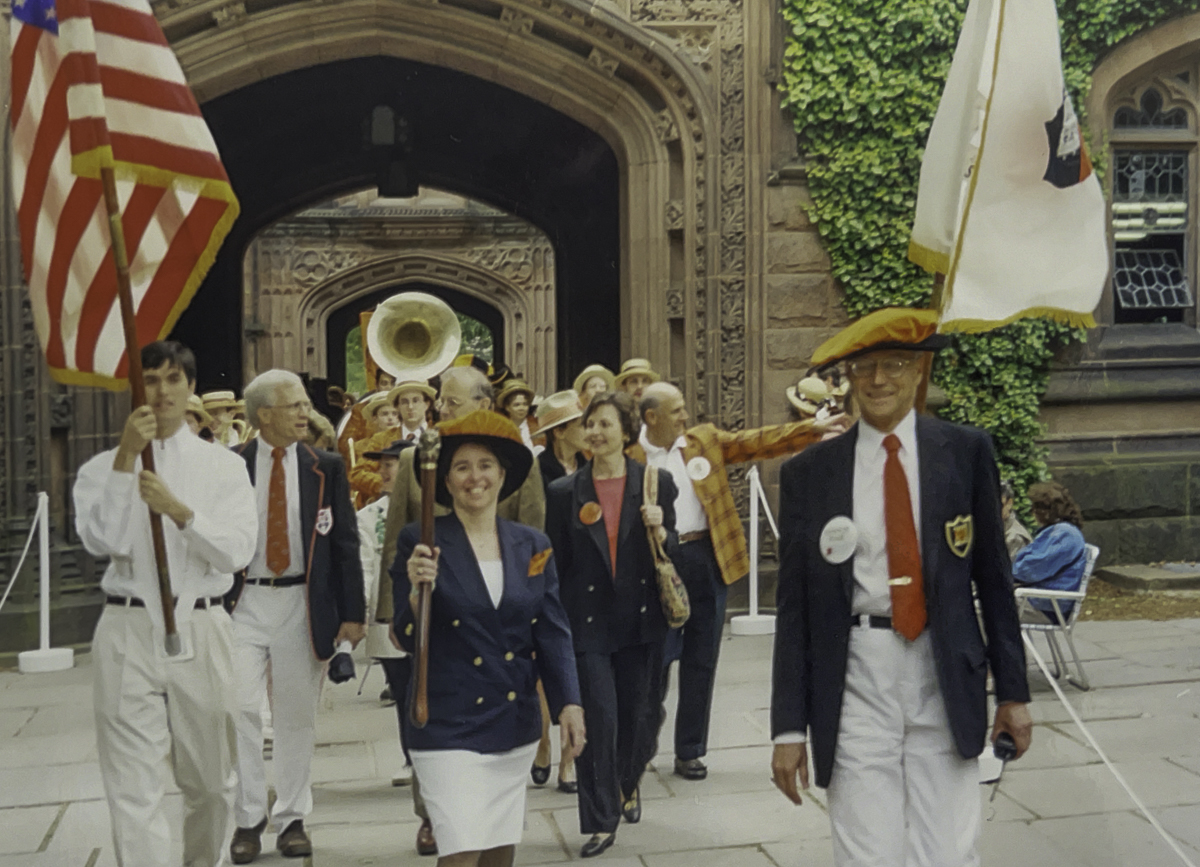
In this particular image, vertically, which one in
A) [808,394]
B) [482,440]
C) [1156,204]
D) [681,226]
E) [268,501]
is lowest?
[268,501]

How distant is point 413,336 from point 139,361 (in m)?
6.22

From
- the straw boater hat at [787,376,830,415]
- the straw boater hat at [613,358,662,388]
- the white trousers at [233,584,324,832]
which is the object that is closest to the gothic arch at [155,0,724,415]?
the straw boater hat at [787,376,830,415]

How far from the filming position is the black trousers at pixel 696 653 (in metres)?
6.55

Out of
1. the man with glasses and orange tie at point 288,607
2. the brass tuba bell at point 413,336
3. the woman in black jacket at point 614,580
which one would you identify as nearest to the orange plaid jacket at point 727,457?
the woman in black jacket at point 614,580

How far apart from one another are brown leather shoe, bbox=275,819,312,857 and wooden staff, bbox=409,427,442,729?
5.86 ft

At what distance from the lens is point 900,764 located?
3.66 metres

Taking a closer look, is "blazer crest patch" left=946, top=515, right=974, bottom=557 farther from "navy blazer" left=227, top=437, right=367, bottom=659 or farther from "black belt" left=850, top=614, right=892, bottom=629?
"navy blazer" left=227, top=437, right=367, bottom=659

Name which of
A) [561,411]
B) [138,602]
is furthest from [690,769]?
[138,602]

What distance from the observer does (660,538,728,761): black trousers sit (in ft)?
21.5

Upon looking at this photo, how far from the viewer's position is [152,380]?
15.5ft

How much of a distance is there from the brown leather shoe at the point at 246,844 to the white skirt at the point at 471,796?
174cm

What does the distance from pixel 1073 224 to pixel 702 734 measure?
9.98 feet

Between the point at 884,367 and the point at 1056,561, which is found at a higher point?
the point at 884,367

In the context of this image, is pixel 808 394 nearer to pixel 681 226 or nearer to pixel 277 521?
pixel 681 226
